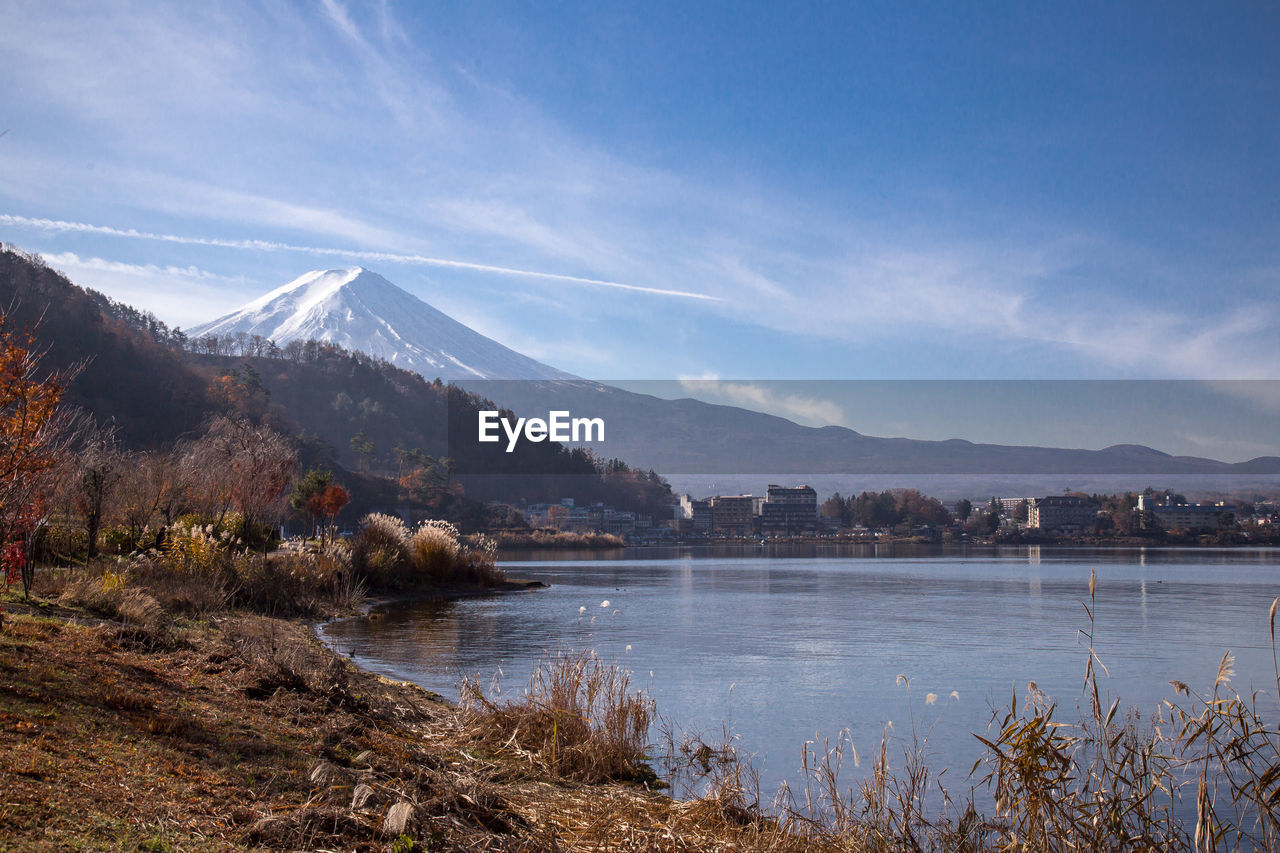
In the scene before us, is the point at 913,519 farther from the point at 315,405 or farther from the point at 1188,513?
the point at 315,405

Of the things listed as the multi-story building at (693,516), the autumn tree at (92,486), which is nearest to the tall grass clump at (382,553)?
the autumn tree at (92,486)

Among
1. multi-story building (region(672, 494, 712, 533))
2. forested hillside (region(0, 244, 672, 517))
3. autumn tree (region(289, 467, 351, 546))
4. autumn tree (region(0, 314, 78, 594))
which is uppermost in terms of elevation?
forested hillside (region(0, 244, 672, 517))

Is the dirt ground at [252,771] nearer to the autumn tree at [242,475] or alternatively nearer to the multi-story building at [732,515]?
the autumn tree at [242,475]

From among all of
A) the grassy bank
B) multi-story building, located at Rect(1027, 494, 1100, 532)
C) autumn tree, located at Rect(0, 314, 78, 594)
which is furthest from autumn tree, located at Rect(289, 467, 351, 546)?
multi-story building, located at Rect(1027, 494, 1100, 532)

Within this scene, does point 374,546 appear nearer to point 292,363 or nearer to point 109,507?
point 109,507

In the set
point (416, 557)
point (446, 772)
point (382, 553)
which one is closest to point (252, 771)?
point (446, 772)

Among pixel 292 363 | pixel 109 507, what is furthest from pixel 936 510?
pixel 109 507

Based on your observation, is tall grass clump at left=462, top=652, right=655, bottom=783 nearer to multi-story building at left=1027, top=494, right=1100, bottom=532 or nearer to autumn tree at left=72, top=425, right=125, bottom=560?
autumn tree at left=72, top=425, right=125, bottom=560

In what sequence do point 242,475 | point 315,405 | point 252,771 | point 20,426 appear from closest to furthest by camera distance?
point 252,771, point 20,426, point 242,475, point 315,405
